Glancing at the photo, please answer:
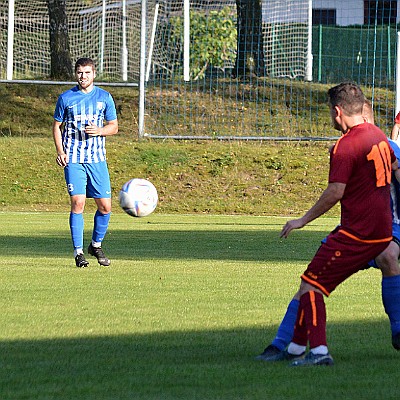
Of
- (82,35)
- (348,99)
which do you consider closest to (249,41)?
(82,35)

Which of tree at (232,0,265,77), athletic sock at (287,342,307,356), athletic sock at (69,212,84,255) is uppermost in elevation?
tree at (232,0,265,77)

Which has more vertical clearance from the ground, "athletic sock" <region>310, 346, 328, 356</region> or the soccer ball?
the soccer ball

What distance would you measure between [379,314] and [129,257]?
4.85m

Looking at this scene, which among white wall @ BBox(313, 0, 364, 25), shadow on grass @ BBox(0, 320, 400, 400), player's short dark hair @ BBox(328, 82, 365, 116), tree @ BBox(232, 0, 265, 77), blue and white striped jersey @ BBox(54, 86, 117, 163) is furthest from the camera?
white wall @ BBox(313, 0, 364, 25)

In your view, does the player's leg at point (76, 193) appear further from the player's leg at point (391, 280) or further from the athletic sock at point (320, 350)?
the athletic sock at point (320, 350)

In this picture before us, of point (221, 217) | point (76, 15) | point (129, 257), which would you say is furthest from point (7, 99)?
point (129, 257)

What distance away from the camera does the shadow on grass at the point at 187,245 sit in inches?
500

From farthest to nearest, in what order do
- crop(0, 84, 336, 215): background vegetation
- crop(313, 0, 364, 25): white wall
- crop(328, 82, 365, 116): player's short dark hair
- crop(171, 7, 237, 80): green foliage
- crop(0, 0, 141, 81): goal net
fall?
crop(171, 7, 237, 80): green foliage
crop(313, 0, 364, 25): white wall
crop(0, 0, 141, 81): goal net
crop(0, 84, 336, 215): background vegetation
crop(328, 82, 365, 116): player's short dark hair

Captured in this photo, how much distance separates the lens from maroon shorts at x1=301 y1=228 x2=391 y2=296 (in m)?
6.19

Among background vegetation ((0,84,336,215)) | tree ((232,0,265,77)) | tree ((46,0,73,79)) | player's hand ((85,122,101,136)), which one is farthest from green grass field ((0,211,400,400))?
tree ((46,0,73,79))

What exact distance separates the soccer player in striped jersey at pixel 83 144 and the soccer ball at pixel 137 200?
3.33 ft

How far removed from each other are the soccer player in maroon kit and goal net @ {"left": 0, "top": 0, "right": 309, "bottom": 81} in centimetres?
1956

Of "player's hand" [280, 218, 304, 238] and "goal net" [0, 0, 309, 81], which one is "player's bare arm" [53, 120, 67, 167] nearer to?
"player's hand" [280, 218, 304, 238]

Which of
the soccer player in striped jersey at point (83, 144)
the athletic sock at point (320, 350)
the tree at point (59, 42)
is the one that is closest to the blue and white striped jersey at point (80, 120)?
the soccer player in striped jersey at point (83, 144)
